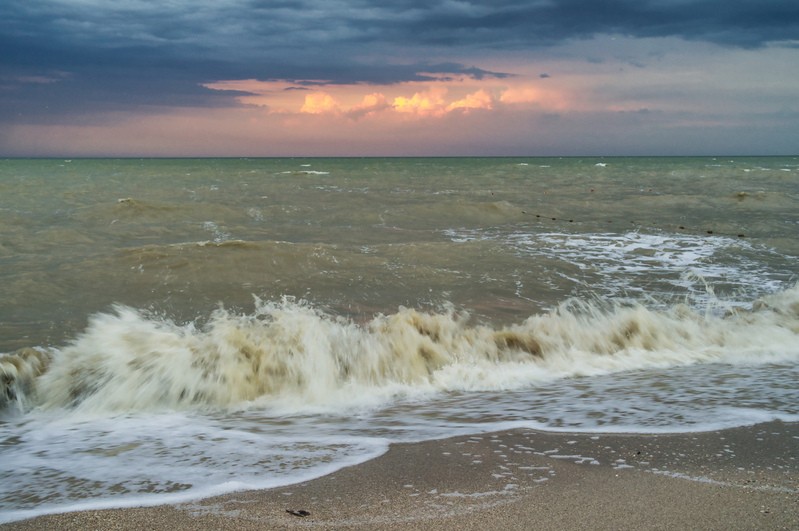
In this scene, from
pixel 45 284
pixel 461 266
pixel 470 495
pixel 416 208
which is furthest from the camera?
pixel 416 208

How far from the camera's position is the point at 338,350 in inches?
225

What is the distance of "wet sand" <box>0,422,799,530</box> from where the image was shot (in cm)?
262

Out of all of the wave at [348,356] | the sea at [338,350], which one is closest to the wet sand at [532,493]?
the sea at [338,350]

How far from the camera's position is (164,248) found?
11070 mm

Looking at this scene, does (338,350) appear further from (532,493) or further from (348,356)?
(532,493)

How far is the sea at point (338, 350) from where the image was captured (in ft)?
12.0

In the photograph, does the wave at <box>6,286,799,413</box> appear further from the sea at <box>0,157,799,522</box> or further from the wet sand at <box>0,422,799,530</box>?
the wet sand at <box>0,422,799,530</box>

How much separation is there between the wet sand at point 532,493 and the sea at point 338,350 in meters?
0.20

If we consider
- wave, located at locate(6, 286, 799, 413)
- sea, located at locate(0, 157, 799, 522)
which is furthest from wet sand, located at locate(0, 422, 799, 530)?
wave, located at locate(6, 286, 799, 413)

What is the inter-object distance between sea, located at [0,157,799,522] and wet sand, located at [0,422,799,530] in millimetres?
204

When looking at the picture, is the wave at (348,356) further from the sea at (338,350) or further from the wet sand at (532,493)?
the wet sand at (532,493)

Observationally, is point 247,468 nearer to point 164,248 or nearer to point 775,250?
point 164,248

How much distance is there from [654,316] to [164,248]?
787cm

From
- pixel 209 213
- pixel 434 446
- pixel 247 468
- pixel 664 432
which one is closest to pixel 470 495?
pixel 434 446
